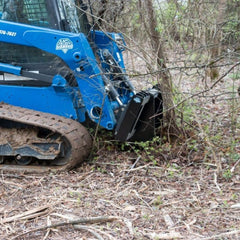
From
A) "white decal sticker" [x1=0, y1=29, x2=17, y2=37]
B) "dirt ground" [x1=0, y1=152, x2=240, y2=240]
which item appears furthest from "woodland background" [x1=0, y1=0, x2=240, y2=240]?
"white decal sticker" [x1=0, y1=29, x2=17, y2=37]

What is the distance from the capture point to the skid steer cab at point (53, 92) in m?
5.22

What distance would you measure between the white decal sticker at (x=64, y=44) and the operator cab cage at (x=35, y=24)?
0.19 metres

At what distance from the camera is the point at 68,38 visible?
5.16m

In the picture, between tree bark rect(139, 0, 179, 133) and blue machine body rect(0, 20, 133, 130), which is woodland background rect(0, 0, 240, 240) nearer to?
tree bark rect(139, 0, 179, 133)

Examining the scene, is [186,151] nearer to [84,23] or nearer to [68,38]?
[68,38]

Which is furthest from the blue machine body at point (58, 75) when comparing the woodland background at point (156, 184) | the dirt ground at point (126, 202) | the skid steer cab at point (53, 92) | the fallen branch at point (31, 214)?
the fallen branch at point (31, 214)

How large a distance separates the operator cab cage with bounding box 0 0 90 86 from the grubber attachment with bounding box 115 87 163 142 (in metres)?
0.87

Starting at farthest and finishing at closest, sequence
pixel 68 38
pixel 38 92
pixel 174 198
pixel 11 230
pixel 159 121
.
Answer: pixel 159 121, pixel 38 92, pixel 68 38, pixel 174 198, pixel 11 230

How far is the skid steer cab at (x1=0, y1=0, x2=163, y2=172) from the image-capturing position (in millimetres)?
5219

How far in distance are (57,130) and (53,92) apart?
0.66m

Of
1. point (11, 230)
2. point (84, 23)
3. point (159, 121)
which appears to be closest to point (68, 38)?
point (84, 23)

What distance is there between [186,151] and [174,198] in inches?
51.8

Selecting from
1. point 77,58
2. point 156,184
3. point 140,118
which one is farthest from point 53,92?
point 156,184

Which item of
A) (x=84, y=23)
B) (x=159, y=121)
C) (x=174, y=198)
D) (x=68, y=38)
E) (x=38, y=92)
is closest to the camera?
(x=174, y=198)
